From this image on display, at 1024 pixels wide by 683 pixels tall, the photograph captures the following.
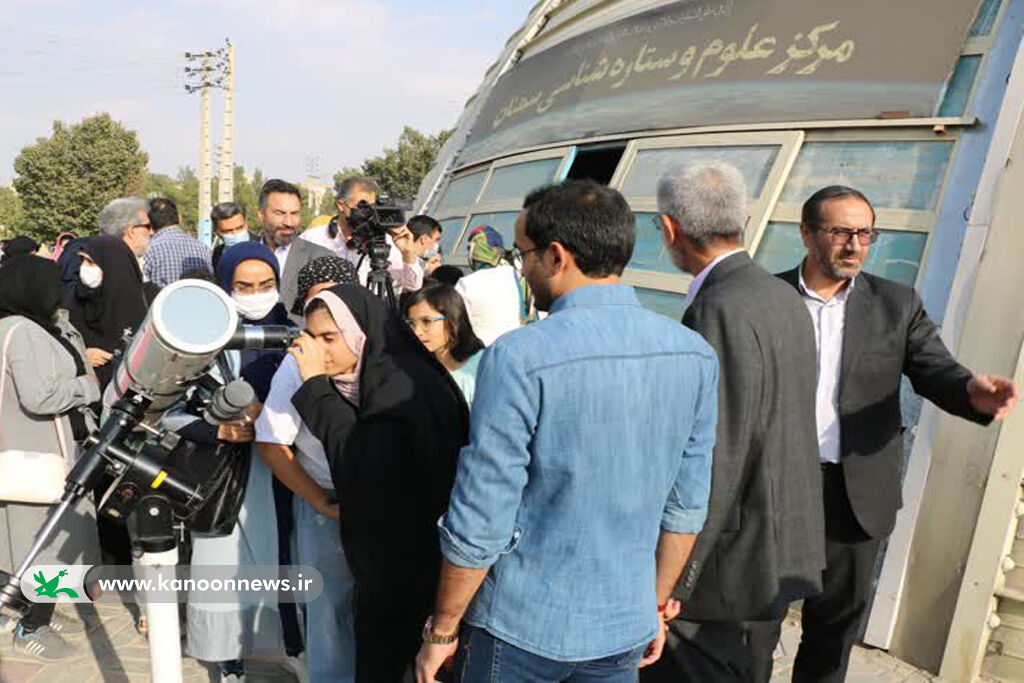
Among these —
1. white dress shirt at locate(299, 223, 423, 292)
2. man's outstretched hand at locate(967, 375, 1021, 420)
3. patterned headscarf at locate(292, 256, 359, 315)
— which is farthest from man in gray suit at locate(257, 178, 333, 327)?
man's outstretched hand at locate(967, 375, 1021, 420)

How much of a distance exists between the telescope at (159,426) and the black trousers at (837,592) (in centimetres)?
195

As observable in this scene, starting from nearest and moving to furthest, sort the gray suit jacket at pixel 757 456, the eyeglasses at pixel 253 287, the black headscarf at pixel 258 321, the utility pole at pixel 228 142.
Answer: the gray suit jacket at pixel 757 456
the black headscarf at pixel 258 321
the eyeglasses at pixel 253 287
the utility pole at pixel 228 142

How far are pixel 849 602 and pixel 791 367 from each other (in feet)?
3.76

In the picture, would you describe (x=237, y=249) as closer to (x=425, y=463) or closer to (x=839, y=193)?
(x=425, y=463)

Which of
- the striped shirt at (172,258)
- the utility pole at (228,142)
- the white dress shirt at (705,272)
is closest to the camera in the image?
the white dress shirt at (705,272)

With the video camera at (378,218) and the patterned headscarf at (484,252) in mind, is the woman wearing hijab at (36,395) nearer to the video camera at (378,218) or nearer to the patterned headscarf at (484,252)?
the video camera at (378,218)

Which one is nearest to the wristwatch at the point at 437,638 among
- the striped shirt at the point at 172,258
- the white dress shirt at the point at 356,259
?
the white dress shirt at the point at 356,259

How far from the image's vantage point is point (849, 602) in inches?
116

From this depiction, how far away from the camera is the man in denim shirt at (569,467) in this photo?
1.69 m

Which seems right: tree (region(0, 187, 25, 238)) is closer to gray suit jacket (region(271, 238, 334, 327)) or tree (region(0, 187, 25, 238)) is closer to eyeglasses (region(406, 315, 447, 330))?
gray suit jacket (region(271, 238, 334, 327))

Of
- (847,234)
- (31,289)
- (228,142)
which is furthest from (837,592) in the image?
(228,142)

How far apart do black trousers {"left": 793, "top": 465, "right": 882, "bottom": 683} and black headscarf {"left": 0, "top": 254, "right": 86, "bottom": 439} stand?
10.9ft

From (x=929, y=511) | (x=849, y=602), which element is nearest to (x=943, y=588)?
(x=929, y=511)

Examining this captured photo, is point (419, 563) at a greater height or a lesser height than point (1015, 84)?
lesser
